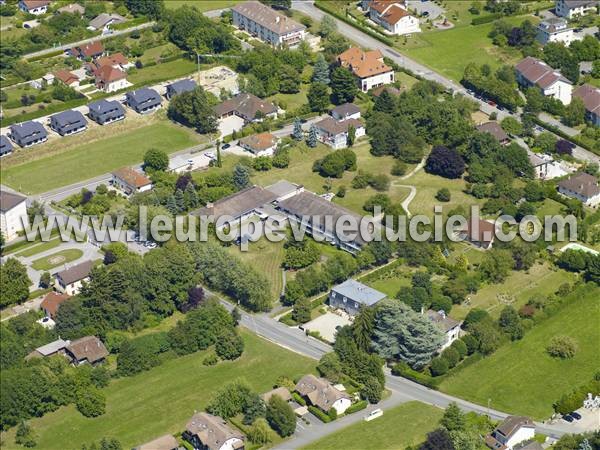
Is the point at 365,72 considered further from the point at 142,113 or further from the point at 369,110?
the point at 142,113

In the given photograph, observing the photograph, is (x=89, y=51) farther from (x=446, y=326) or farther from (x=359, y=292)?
(x=446, y=326)

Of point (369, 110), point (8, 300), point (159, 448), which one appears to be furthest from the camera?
point (369, 110)

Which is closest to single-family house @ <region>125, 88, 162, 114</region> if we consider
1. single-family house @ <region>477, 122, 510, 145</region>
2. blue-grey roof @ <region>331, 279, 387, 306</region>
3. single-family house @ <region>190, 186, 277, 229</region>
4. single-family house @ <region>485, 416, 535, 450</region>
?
single-family house @ <region>190, 186, 277, 229</region>

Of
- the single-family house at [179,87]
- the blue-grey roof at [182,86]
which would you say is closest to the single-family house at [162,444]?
the single-family house at [179,87]

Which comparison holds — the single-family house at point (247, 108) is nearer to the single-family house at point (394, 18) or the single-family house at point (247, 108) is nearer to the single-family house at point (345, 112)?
the single-family house at point (345, 112)

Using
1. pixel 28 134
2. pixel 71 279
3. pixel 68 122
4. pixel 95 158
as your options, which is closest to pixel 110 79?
pixel 68 122

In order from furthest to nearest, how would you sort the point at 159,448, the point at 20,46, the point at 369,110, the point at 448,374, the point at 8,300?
the point at 20,46
the point at 369,110
the point at 8,300
the point at 448,374
the point at 159,448

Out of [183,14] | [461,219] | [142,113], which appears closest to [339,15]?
[183,14]

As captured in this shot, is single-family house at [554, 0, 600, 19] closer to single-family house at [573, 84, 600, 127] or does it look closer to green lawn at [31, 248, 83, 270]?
single-family house at [573, 84, 600, 127]
